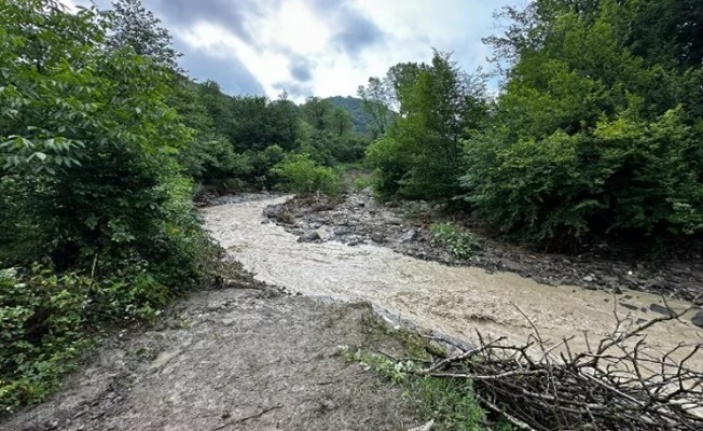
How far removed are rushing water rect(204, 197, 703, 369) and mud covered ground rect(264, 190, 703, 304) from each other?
1.09ft

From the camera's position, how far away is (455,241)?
7367mm

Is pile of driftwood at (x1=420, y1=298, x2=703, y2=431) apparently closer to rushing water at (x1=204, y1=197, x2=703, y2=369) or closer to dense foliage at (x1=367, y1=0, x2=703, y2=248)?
rushing water at (x1=204, y1=197, x2=703, y2=369)

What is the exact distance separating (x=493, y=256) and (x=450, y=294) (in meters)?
2.23

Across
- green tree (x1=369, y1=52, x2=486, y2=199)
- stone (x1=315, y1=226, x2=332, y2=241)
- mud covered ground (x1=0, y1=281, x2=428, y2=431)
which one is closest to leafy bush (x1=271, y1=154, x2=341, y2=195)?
green tree (x1=369, y1=52, x2=486, y2=199)

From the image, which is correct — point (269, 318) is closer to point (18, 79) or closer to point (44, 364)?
point (44, 364)

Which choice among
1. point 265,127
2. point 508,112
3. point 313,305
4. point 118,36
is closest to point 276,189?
point 265,127

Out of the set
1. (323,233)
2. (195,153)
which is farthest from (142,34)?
(323,233)

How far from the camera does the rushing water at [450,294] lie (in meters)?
4.15

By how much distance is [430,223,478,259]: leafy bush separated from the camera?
23.0 ft

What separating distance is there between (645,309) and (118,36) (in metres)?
17.9

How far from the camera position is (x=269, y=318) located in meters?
3.28

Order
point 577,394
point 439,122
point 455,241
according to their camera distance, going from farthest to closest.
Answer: point 439,122, point 455,241, point 577,394

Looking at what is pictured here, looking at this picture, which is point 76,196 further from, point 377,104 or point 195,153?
point 377,104

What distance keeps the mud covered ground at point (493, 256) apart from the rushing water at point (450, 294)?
332 millimetres
